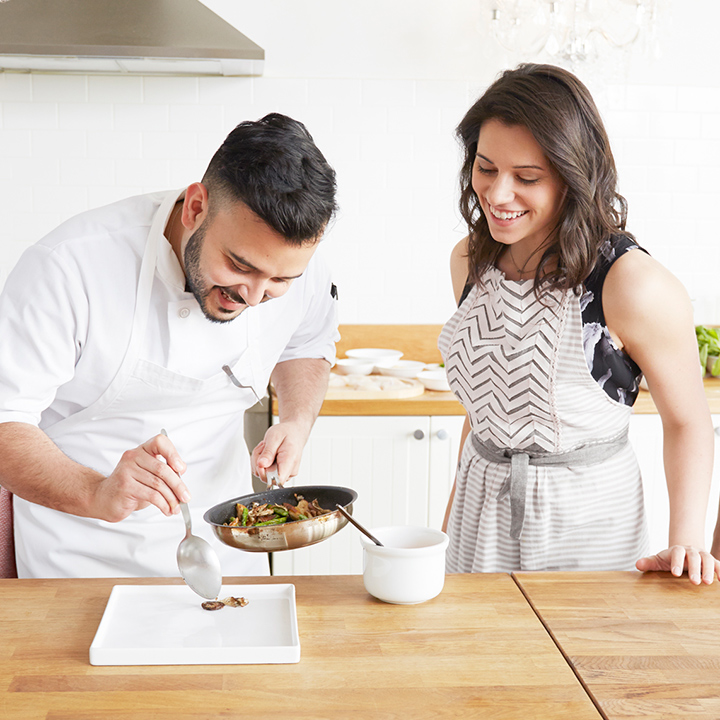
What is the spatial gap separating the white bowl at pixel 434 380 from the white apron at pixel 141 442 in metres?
1.34

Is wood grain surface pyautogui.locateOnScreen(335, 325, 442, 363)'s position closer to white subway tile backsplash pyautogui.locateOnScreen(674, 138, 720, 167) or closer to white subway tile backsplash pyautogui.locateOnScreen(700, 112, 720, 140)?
white subway tile backsplash pyautogui.locateOnScreen(674, 138, 720, 167)

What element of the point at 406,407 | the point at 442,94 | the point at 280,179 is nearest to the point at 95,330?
the point at 280,179

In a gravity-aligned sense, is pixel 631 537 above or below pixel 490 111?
below

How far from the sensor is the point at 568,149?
59.9 inches

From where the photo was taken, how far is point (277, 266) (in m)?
1.36

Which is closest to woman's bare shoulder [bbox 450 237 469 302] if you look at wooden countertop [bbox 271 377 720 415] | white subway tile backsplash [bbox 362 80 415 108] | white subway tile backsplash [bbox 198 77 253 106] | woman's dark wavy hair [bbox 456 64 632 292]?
woman's dark wavy hair [bbox 456 64 632 292]

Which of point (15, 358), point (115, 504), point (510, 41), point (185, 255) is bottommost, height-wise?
point (115, 504)

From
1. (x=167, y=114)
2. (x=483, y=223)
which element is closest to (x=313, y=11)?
(x=167, y=114)

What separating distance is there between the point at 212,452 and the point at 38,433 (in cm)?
41

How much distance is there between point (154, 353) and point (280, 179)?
45cm

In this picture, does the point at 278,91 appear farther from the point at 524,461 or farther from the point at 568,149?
the point at 524,461

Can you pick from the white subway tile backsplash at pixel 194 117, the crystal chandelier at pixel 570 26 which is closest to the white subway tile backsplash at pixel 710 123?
the crystal chandelier at pixel 570 26

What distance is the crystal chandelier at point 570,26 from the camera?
315 cm

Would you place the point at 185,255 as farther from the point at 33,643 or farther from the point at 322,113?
the point at 322,113
